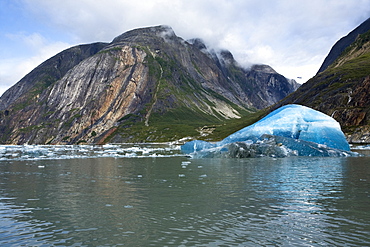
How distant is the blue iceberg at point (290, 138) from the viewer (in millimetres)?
49969

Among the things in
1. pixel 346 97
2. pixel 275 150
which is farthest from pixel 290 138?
pixel 346 97

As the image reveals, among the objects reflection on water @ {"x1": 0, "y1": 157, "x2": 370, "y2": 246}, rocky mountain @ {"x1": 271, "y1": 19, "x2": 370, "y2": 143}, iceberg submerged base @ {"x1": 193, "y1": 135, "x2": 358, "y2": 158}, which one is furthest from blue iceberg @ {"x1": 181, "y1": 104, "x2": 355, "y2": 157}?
rocky mountain @ {"x1": 271, "y1": 19, "x2": 370, "y2": 143}

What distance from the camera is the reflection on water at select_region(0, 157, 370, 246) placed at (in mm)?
10758

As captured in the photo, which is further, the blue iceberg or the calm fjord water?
the blue iceberg

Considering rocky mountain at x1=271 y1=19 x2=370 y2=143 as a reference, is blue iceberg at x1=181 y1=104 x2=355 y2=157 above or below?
below

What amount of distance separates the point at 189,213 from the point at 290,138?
41.8 meters

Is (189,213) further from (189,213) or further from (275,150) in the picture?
(275,150)

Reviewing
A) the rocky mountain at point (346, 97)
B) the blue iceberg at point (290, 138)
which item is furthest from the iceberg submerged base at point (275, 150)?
the rocky mountain at point (346, 97)

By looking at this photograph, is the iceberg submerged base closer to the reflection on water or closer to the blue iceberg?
the blue iceberg

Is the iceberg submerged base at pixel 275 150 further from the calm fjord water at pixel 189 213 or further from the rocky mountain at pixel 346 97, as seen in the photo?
the rocky mountain at pixel 346 97

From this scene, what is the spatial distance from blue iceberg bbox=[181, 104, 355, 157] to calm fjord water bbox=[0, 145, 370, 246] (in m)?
26.2

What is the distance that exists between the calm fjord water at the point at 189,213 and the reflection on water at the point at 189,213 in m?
0.04

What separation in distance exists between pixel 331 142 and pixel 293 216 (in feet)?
154

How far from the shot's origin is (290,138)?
5203cm
